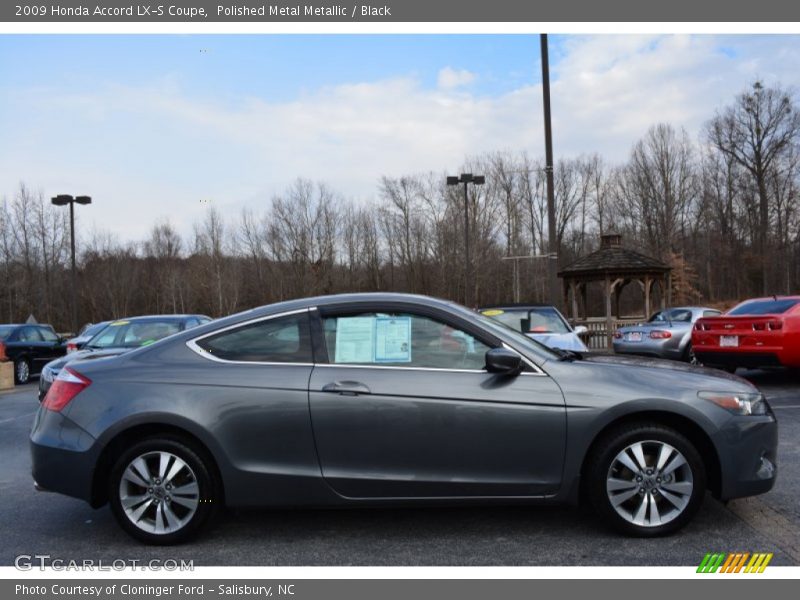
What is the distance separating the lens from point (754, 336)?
9906 millimetres

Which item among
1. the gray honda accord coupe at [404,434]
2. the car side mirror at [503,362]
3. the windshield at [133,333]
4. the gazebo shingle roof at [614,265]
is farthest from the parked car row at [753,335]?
the gazebo shingle roof at [614,265]

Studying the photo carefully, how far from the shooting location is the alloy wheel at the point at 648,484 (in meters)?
3.86

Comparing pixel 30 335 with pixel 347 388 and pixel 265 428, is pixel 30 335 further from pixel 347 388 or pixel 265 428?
pixel 347 388

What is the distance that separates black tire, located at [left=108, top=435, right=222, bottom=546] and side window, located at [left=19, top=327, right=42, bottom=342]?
15680 millimetres

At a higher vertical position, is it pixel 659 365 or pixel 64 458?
pixel 659 365

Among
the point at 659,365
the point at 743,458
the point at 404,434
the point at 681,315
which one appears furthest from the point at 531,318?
the point at 404,434

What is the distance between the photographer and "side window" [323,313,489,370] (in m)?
4.00

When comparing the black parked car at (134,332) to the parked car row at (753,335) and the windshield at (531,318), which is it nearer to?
the windshield at (531,318)

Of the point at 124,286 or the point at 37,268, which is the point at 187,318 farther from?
the point at 124,286

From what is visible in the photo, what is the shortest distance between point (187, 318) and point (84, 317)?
A: 5061cm

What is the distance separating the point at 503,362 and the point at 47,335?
1780 centimetres

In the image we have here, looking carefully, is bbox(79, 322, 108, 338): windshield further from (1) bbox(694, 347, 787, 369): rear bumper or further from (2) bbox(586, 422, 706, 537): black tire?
(1) bbox(694, 347, 787, 369): rear bumper

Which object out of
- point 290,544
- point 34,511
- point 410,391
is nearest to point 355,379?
point 410,391

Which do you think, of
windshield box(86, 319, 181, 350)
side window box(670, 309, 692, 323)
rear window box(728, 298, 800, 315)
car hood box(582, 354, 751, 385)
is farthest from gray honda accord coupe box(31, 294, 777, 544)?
side window box(670, 309, 692, 323)
